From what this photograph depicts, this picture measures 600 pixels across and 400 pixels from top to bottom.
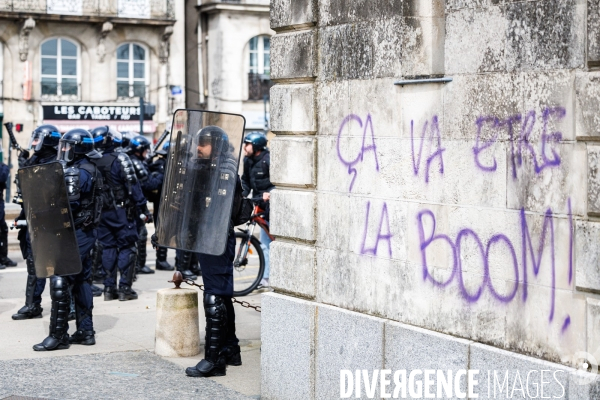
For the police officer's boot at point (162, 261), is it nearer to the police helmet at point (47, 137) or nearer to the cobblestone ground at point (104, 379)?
the police helmet at point (47, 137)

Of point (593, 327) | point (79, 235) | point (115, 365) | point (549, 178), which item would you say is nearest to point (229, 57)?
point (79, 235)

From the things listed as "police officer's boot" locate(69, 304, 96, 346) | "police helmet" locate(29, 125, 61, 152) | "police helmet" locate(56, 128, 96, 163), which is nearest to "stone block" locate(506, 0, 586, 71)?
"police helmet" locate(56, 128, 96, 163)

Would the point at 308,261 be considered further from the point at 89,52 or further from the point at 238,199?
the point at 89,52

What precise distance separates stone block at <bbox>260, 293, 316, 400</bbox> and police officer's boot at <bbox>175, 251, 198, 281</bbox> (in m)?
6.16

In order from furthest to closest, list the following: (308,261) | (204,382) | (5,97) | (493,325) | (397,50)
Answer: (5,97) < (204,382) < (308,261) < (397,50) < (493,325)

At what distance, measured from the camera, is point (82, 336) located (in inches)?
340

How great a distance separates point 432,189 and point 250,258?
19.8 feet

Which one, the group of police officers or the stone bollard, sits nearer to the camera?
the group of police officers

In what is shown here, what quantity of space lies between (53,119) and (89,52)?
292cm

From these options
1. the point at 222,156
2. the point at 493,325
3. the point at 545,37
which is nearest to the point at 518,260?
the point at 493,325

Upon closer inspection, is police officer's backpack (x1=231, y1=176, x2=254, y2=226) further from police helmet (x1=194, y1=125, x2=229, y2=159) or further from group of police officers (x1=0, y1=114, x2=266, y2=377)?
police helmet (x1=194, y1=125, x2=229, y2=159)

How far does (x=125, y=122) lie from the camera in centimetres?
3700

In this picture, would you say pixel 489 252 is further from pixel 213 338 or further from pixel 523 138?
pixel 213 338

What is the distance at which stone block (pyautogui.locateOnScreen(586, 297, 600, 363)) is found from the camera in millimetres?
4648
